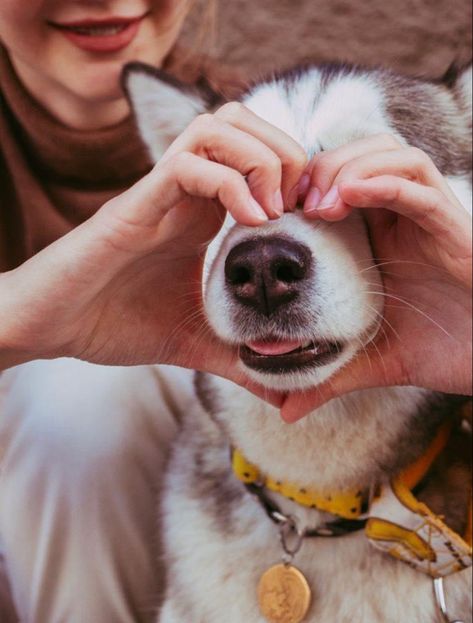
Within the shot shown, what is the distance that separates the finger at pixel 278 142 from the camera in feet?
2.87

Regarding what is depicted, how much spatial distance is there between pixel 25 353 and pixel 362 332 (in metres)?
0.42

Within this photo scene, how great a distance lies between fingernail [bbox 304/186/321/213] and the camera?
0.90 metres

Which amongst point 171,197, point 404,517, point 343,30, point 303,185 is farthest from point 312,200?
point 343,30

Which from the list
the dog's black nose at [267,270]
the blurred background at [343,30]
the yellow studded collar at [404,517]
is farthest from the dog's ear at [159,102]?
the blurred background at [343,30]

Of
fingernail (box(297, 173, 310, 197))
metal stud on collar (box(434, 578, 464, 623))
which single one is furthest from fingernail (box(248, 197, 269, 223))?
A: metal stud on collar (box(434, 578, 464, 623))

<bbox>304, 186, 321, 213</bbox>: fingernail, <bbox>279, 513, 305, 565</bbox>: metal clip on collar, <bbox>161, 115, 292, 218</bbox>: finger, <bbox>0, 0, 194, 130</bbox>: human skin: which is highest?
<bbox>0, 0, 194, 130</bbox>: human skin

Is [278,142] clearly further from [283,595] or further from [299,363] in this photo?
[283,595]

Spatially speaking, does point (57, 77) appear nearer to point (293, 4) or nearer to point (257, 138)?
point (257, 138)

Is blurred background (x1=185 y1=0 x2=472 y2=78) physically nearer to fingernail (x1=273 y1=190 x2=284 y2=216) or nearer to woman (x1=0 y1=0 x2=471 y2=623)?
woman (x1=0 y1=0 x2=471 y2=623)

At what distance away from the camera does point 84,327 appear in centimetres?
104

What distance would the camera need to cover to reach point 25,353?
106 cm

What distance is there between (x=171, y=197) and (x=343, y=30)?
174cm

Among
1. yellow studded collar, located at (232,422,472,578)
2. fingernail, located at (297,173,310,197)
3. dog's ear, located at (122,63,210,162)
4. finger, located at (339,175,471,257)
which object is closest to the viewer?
finger, located at (339,175,471,257)

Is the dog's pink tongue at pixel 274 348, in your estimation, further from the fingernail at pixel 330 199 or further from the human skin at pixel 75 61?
the human skin at pixel 75 61
